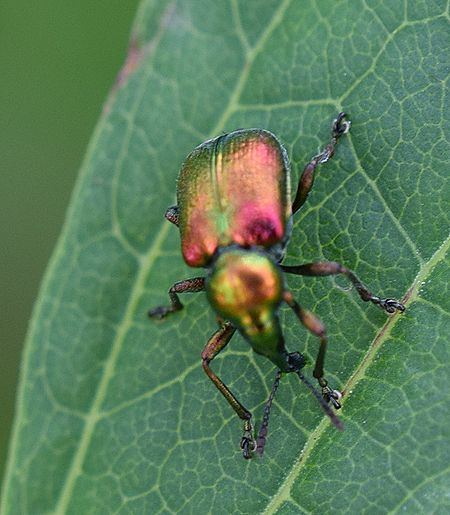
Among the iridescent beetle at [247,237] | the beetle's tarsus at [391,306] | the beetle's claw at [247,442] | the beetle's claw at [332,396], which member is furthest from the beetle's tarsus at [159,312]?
the beetle's tarsus at [391,306]

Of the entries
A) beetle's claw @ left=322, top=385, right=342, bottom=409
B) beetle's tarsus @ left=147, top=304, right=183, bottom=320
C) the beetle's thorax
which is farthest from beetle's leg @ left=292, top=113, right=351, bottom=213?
beetle's claw @ left=322, top=385, right=342, bottom=409

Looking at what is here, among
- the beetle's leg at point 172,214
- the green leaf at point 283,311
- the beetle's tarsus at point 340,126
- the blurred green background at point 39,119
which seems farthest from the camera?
the blurred green background at point 39,119

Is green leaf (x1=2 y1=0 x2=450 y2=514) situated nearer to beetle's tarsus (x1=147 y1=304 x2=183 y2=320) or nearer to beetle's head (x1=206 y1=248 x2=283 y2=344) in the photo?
beetle's tarsus (x1=147 y1=304 x2=183 y2=320)

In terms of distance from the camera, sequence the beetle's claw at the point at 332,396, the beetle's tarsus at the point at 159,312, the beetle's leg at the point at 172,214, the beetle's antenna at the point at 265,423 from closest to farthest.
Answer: the beetle's claw at the point at 332,396, the beetle's antenna at the point at 265,423, the beetle's leg at the point at 172,214, the beetle's tarsus at the point at 159,312

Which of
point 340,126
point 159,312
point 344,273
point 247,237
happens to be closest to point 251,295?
point 247,237

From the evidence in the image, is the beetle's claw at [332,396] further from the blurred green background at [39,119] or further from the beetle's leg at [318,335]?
the blurred green background at [39,119]

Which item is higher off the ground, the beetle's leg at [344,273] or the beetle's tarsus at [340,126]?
the beetle's tarsus at [340,126]

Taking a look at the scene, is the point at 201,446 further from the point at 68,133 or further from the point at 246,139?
the point at 68,133
